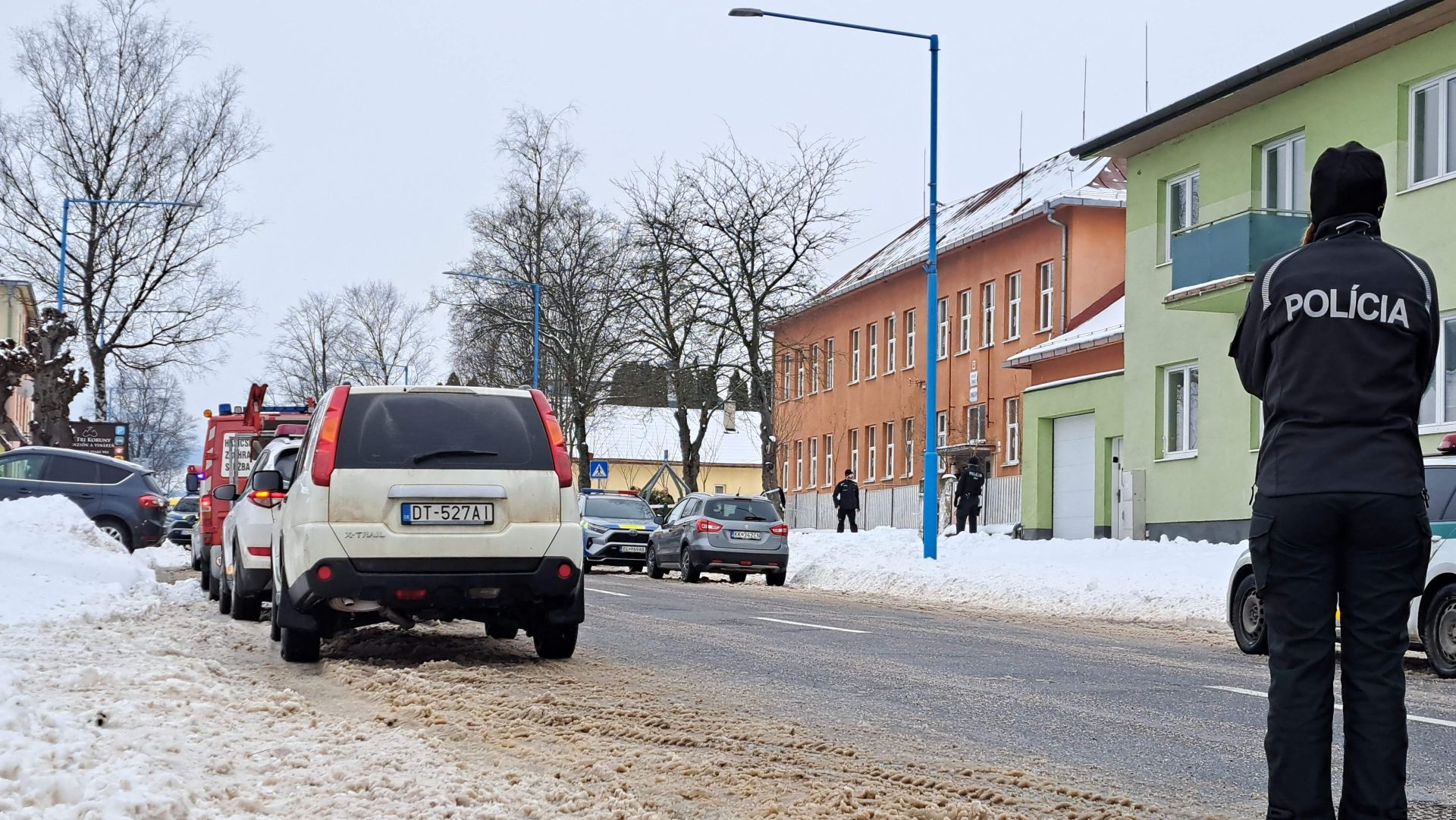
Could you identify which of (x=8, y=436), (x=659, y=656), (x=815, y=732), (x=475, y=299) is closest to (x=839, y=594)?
(x=659, y=656)

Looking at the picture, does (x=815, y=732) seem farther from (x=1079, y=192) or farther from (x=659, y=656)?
(x=1079, y=192)

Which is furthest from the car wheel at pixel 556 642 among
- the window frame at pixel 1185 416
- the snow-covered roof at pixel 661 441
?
the snow-covered roof at pixel 661 441

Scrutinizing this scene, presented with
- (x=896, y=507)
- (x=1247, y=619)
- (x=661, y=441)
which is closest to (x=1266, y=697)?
(x=1247, y=619)

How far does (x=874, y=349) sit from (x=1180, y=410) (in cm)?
2467

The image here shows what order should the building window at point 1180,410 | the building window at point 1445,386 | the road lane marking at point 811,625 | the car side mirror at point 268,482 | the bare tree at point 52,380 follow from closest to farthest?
1. the car side mirror at point 268,482
2. the road lane marking at point 811,625
3. the building window at point 1445,386
4. the building window at point 1180,410
5. the bare tree at point 52,380

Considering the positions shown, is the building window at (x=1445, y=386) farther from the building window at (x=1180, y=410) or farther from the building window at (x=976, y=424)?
the building window at (x=976, y=424)

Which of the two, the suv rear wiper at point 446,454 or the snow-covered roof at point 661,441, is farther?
the snow-covered roof at point 661,441

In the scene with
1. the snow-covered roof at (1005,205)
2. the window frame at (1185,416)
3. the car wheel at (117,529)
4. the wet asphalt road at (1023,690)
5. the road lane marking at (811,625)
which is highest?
the snow-covered roof at (1005,205)

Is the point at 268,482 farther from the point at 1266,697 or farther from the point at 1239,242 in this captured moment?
the point at 1239,242

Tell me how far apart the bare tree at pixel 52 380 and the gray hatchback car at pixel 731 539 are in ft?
58.9

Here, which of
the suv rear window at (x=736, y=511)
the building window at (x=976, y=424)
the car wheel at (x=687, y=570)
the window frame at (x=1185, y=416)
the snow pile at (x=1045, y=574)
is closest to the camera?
the snow pile at (x=1045, y=574)

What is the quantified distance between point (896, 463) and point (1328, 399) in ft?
158

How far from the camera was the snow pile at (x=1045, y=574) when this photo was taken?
20312mm

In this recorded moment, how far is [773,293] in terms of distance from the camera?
1847 inches
